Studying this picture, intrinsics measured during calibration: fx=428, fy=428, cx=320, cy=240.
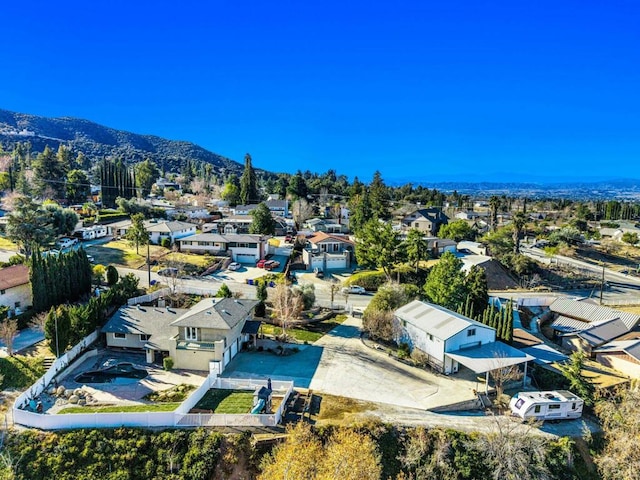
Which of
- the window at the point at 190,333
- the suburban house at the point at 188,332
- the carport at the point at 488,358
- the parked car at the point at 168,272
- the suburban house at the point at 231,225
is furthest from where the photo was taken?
the suburban house at the point at 231,225

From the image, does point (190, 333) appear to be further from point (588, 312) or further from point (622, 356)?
point (588, 312)

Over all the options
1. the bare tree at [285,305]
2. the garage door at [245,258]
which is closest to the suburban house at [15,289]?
the bare tree at [285,305]

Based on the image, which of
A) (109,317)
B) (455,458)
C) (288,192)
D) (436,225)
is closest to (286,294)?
(109,317)

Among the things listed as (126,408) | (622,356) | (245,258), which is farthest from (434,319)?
(245,258)

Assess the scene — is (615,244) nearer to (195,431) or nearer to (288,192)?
(288,192)

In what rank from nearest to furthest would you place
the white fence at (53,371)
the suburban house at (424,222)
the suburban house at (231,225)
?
the white fence at (53,371) < the suburban house at (231,225) < the suburban house at (424,222)

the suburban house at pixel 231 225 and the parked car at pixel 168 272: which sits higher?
the suburban house at pixel 231 225

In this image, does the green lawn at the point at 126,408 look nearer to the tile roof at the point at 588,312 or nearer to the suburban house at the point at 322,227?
the tile roof at the point at 588,312
